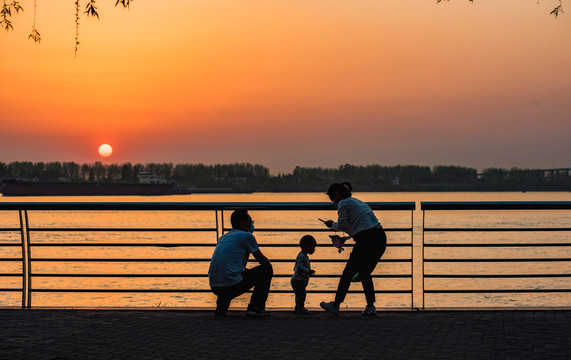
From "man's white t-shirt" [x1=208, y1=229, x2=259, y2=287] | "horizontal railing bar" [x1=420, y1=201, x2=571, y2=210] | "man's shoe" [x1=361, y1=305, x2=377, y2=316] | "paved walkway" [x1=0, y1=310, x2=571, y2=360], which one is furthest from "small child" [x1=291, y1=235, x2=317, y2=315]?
"horizontal railing bar" [x1=420, y1=201, x2=571, y2=210]

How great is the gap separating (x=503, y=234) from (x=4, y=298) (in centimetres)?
4878

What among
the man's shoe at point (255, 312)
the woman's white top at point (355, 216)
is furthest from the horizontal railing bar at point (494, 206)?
the man's shoe at point (255, 312)

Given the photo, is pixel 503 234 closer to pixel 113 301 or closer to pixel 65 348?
Answer: pixel 113 301

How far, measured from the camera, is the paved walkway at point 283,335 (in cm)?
607

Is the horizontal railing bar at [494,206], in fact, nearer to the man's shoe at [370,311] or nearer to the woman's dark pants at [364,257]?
the woman's dark pants at [364,257]

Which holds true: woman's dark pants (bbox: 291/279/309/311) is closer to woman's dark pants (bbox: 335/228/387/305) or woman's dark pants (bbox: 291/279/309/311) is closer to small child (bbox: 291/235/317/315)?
small child (bbox: 291/235/317/315)

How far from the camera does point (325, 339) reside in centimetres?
671

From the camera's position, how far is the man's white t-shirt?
7.99 meters

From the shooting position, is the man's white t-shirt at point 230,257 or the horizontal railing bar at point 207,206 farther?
the horizontal railing bar at point 207,206

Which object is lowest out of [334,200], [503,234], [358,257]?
[503,234]

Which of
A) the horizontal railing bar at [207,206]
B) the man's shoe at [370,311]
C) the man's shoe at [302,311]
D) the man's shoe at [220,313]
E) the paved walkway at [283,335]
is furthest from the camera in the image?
the horizontal railing bar at [207,206]

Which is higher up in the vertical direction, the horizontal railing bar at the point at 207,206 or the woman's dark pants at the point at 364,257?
the horizontal railing bar at the point at 207,206

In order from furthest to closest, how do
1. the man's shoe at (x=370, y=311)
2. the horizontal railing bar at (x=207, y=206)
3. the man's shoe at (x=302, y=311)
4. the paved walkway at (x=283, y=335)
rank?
the horizontal railing bar at (x=207, y=206) → the man's shoe at (x=302, y=311) → the man's shoe at (x=370, y=311) → the paved walkway at (x=283, y=335)

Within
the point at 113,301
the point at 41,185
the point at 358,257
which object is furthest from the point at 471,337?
the point at 41,185
